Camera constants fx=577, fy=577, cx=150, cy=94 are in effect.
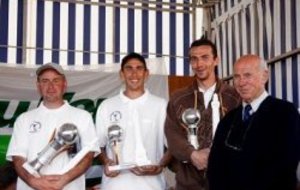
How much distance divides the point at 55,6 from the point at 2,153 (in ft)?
4.83

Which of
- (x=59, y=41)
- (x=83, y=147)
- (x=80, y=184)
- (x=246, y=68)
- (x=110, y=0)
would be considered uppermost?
(x=110, y=0)

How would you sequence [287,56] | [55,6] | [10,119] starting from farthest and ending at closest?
[55,6] → [10,119] → [287,56]

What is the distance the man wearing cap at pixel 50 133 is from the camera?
9.24ft

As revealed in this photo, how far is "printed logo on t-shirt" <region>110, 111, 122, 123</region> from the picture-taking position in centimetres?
295

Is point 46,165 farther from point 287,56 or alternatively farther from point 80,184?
point 287,56

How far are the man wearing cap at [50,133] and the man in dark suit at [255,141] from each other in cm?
74

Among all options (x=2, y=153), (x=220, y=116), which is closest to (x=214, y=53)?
(x=220, y=116)

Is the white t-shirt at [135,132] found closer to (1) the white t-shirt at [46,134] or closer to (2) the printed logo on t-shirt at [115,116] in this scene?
(2) the printed logo on t-shirt at [115,116]

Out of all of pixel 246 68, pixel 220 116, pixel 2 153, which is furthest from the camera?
pixel 2 153

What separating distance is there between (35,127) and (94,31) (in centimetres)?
257

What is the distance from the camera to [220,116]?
8.98 feet

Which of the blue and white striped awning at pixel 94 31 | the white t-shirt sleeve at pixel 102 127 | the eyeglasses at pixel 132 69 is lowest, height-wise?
the white t-shirt sleeve at pixel 102 127

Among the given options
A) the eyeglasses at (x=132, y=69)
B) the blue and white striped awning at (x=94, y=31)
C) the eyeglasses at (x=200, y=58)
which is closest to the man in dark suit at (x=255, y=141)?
the eyeglasses at (x=200, y=58)

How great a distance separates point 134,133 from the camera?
9.51ft
